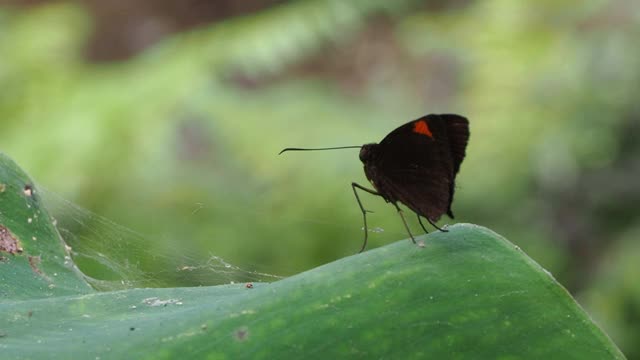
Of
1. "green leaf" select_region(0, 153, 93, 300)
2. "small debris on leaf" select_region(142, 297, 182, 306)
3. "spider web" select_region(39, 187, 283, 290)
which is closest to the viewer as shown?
"small debris on leaf" select_region(142, 297, 182, 306)

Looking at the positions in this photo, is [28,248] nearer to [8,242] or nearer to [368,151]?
[8,242]

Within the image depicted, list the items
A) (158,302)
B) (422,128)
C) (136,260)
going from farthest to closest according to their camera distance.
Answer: (136,260) < (422,128) < (158,302)

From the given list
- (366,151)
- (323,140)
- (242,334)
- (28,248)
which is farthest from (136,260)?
(323,140)

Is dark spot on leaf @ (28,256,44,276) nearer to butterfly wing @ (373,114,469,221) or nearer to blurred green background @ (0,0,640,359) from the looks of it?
butterfly wing @ (373,114,469,221)

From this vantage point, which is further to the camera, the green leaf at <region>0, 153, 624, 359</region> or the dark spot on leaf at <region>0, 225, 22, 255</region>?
the dark spot on leaf at <region>0, 225, 22, 255</region>

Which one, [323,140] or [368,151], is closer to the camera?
[368,151]

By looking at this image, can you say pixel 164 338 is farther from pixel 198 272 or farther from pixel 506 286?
pixel 198 272

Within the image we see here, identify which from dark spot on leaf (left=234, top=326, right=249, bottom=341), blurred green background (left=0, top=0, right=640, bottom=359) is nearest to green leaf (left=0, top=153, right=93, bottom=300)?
dark spot on leaf (left=234, top=326, right=249, bottom=341)
